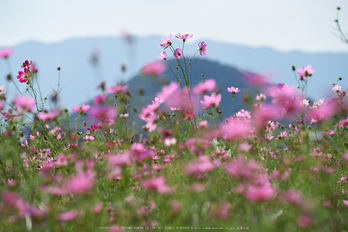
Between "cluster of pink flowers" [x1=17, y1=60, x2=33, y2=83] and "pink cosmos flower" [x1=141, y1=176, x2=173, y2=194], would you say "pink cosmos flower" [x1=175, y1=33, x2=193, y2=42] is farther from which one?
"pink cosmos flower" [x1=141, y1=176, x2=173, y2=194]

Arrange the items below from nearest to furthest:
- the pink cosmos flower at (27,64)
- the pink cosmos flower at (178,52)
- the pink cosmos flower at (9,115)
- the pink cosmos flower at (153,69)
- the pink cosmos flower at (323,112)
→ the pink cosmos flower at (153,69)
the pink cosmos flower at (323,112)
the pink cosmos flower at (9,115)
the pink cosmos flower at (178,52)
the pink cosmos flower at (27,64)

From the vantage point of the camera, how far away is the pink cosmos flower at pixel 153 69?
1867mm

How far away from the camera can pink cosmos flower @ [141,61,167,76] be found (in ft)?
6.13

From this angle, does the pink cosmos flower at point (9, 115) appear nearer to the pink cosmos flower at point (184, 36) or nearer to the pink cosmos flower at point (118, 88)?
the pink cosmos flower at point (118, 88)

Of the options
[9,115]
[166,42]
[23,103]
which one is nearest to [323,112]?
[166,42]

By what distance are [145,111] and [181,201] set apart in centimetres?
62

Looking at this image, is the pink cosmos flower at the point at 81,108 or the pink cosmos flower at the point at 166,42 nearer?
the pink cosmos flower at the point at 81,108

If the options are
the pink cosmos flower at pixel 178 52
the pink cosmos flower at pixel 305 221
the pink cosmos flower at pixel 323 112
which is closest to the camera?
the pink cosmos flower at pixel 305 221

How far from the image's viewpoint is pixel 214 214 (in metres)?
1.39

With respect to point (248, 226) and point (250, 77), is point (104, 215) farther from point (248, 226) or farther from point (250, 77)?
point (250, 77)

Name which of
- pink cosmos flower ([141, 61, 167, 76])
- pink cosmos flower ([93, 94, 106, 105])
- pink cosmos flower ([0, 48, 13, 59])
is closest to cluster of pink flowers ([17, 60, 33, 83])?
pink cosmos flower ([0, 48, 13, 59])

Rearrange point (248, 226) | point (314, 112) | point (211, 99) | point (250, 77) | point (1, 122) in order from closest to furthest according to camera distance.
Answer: point (248, 226) → point (250, 77) → point (211, 99) → point (314, 112) → point (1, 122)

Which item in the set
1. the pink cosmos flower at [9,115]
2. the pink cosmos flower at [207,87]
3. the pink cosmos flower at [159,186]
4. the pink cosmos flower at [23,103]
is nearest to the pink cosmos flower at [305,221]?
the pink cosmos flower at [159,186]

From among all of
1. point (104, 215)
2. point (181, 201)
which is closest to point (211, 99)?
point (181, 201)
